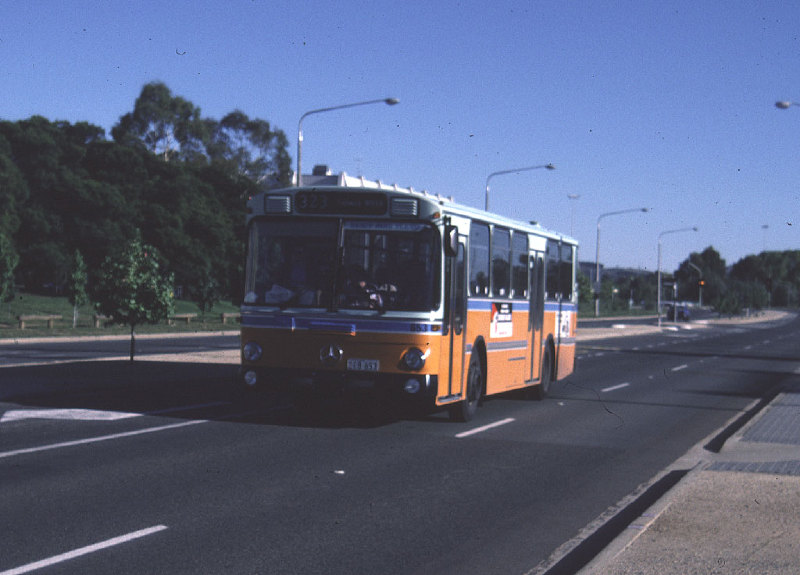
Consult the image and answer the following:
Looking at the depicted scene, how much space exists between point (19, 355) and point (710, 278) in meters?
131

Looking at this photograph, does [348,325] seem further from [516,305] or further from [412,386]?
[516,305]

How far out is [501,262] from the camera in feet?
51.3

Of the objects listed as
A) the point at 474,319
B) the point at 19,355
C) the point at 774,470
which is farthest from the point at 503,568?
the point at 19,355

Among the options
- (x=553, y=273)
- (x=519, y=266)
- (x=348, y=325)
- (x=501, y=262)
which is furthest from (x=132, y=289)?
(x=348, y=325)

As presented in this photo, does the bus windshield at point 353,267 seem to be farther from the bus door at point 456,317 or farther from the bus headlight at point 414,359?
the bus headlight at point 414,359

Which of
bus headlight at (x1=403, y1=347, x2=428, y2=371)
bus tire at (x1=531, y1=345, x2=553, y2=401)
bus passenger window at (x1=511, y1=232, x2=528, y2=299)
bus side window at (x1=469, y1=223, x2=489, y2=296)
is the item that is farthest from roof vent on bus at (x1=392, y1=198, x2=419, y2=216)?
bus tire at (x1=531, y1=345, x2=553, y2=401)

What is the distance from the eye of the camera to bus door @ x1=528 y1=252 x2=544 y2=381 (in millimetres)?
17578

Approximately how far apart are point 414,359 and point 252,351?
2148mm

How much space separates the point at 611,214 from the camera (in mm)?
79312

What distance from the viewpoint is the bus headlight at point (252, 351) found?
12977mm

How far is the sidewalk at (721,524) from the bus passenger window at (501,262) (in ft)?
14.3

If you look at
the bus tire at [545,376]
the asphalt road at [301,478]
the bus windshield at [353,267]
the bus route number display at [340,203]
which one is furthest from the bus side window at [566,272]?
the bus route number display at [340,203]

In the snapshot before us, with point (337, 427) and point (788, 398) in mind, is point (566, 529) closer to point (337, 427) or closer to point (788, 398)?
point (337, 427)

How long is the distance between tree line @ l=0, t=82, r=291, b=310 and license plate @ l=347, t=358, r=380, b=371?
169 ft
